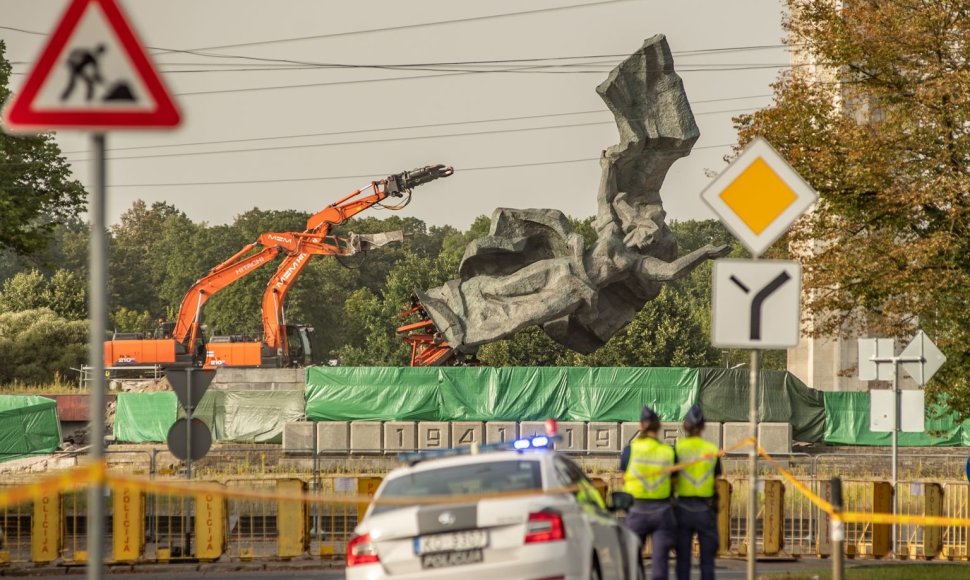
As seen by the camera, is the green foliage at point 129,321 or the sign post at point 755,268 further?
the green foliage at point 129,321

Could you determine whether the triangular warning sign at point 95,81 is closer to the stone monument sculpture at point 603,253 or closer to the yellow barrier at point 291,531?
the yellow barrier at point 291,531

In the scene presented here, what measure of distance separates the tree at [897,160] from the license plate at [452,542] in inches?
757

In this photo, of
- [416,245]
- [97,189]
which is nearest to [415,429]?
[97,189]

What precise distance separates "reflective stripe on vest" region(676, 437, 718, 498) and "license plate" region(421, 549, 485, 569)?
312 cm

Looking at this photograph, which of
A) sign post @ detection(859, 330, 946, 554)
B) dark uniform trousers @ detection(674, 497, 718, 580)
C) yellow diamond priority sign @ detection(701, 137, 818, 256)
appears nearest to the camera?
yellow diamond priority sign @ detection(701, 137, 818, 256)

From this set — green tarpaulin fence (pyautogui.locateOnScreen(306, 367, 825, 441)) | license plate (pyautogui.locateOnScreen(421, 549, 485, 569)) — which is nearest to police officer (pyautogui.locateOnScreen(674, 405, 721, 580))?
license plate (pyautogui.locateOnScreen(421, 549, 485, 569))

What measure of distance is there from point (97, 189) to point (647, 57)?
33500 millimetres

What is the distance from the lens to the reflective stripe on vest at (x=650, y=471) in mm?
13547

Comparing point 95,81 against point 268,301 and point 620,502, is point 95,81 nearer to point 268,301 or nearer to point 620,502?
point 620,502

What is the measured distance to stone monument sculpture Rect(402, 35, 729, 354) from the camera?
3978 cm

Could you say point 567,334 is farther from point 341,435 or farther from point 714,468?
point 714,468

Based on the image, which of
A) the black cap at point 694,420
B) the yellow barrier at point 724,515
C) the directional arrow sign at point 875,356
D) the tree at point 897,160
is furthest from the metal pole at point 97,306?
the tree at point 897,160

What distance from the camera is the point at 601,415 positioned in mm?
42562

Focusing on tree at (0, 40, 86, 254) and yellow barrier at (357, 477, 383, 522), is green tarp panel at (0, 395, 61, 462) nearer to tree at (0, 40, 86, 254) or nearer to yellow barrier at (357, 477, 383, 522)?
tree at (0, 40, 86, 254)
